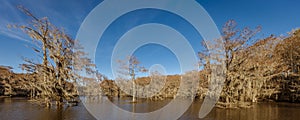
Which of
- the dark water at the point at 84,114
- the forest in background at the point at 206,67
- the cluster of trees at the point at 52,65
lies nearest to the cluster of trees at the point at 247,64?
the forest in background at the point at 206,67

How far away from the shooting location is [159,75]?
105ft

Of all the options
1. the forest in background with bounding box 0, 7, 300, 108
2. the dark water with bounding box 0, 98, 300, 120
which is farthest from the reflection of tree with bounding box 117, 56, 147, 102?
the dark water with bounding box 0, 98, 300, 120

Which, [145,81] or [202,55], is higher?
[202,55]

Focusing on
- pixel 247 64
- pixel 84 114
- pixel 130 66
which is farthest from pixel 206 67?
pixel 84 114

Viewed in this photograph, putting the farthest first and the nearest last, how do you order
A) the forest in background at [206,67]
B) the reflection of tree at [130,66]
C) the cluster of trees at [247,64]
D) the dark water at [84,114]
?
the reflection of tree at [130,66]
the cluster of trees at [247,64]
the forest in background at [206,67]
the dark water at [84,114]

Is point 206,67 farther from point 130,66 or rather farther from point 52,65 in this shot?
point 52,65

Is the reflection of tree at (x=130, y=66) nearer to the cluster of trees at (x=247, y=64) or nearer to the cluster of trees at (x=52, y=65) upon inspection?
the cluster of trees at (x=247, y=64)

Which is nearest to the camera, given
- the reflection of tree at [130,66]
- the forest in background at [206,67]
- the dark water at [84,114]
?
the dark water at [84,114]

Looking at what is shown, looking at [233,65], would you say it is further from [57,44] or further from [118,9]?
[57,44]

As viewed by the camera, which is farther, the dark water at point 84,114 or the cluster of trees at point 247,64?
the cluster of trees at point 247,64

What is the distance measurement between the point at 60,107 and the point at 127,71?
11895mm

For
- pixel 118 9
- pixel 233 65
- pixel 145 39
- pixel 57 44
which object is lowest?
pixel 233 65

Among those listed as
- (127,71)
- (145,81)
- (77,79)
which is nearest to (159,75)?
(145,81)

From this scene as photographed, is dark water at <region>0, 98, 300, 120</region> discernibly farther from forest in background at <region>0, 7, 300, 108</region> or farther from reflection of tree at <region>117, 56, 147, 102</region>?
reflection of tree at <region>117, 56, 147, 102</region>
